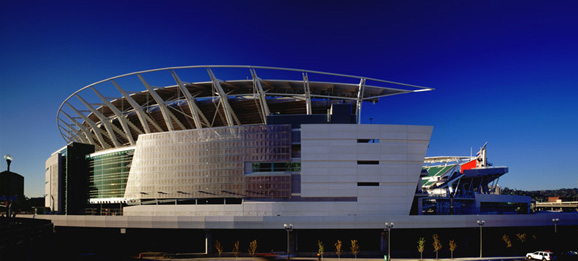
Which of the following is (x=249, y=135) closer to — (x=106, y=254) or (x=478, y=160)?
(x=106, y=254)

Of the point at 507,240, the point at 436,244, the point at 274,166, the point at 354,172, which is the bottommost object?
the point at 507,240

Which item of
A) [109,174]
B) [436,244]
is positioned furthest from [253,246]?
[109,174]

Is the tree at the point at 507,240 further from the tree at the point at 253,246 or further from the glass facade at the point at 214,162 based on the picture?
the tree at the point at 253,246

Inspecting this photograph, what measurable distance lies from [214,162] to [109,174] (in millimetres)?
25504

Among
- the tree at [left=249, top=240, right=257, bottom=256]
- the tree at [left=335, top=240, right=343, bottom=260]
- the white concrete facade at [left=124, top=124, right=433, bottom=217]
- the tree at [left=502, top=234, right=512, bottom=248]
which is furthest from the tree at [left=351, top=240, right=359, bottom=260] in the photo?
the tree at [left=502, top=234, right=512, bottom=248]

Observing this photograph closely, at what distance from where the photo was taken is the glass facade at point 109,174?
67688 millimetres

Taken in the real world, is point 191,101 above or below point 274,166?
above

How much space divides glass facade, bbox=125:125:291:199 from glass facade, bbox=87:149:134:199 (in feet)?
25.9

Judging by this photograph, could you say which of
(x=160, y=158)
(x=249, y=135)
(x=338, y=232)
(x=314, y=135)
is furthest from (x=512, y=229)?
(x=160, y=158)

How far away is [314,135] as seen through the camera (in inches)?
2130

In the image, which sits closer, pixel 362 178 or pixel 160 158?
pixel 362 178

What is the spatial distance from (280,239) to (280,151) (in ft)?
39.5

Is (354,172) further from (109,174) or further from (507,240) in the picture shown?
(109,174)

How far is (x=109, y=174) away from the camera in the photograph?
69.9 meters
